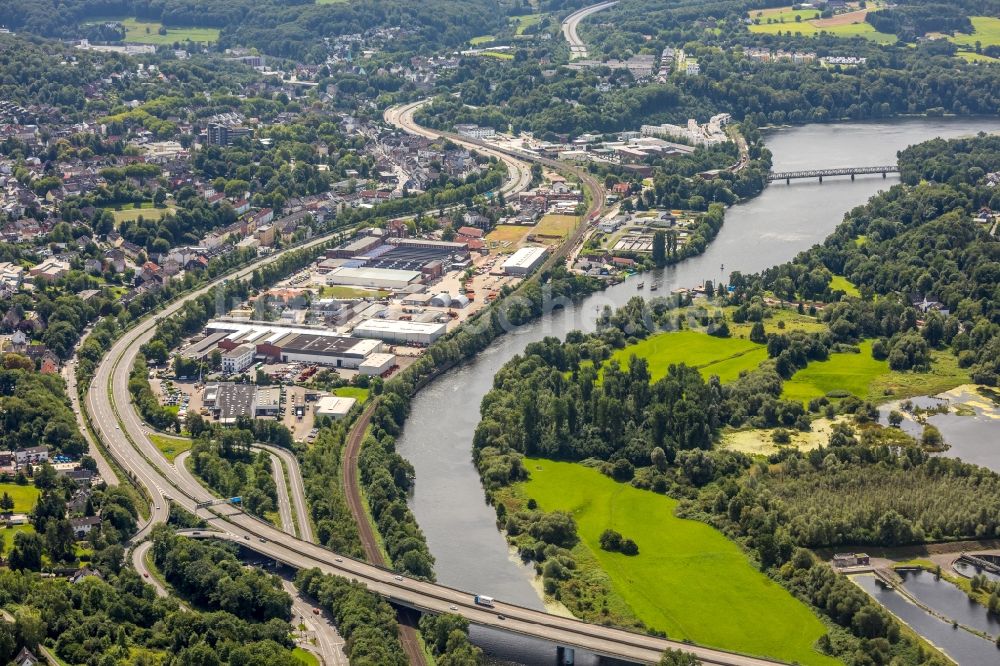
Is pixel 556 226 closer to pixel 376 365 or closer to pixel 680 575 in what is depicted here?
pixel 376 365

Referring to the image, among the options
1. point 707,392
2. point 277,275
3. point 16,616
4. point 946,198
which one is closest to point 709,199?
point 946,198

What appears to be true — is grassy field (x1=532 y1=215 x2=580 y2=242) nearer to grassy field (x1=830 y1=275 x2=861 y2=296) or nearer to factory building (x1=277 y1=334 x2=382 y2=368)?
grassy field (x1=830 y1=275 x2=861 y2=296)

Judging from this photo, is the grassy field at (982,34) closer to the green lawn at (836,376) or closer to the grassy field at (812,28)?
the grassy field at (812,28)

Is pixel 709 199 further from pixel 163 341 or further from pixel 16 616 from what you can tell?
pixel 16 616

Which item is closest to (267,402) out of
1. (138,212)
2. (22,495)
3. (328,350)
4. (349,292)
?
(328,350)

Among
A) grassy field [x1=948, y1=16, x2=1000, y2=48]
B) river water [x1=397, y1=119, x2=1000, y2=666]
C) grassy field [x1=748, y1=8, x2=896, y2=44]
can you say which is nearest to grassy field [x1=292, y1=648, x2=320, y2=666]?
river water [x1=397, y1=119, x2=1000, y2=666]

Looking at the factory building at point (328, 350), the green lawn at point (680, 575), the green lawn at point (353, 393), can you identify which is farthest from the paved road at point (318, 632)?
the factory building at point (328, 350)
